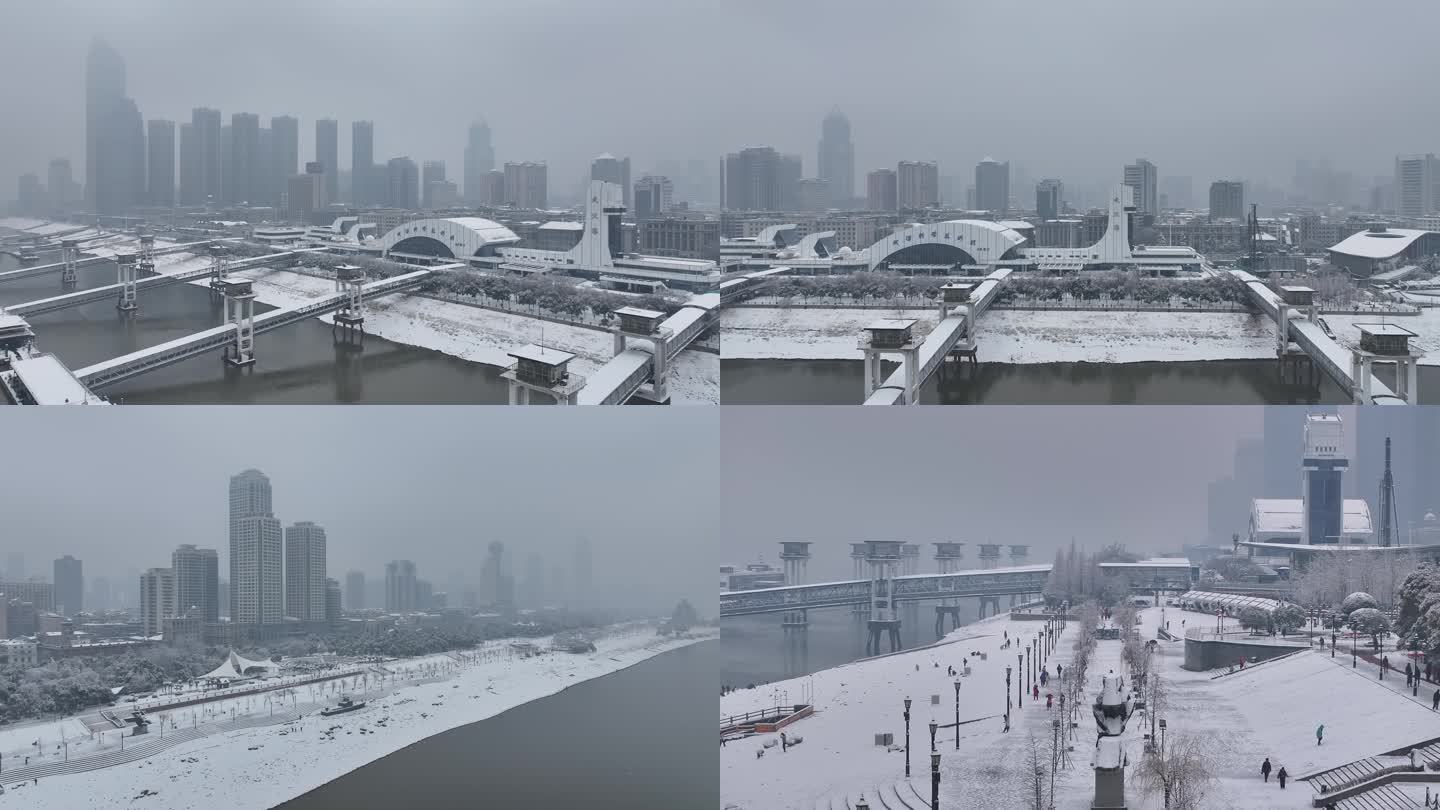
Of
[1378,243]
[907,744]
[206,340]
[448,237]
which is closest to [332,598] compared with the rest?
[206,340]

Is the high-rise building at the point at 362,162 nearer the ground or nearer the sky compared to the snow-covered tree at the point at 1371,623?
nearer the sky

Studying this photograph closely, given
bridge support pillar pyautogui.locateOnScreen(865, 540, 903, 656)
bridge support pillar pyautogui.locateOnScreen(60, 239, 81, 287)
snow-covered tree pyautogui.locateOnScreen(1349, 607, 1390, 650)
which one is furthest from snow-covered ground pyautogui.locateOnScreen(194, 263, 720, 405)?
snow-covered tree pyautogui.locateOnScreen(1349, 607, 1390, 650)

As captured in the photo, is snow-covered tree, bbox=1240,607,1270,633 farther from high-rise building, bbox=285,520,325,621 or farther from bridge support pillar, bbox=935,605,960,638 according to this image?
high-rise building, bbox=285,520,325,621

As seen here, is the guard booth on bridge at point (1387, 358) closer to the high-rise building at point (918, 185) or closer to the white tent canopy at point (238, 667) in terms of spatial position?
the high-rise building at point (918, 185)

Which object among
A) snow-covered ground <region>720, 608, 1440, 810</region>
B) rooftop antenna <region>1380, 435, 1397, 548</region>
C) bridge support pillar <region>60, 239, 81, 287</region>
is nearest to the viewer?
snow-covered ground <region>720, 608, 1440, 810</region>

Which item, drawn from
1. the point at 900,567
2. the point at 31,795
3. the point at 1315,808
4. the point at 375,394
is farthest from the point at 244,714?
the point at 1315,808

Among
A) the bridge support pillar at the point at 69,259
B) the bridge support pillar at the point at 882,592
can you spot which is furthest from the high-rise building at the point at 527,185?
the bridge support pillar at the point at 882,592

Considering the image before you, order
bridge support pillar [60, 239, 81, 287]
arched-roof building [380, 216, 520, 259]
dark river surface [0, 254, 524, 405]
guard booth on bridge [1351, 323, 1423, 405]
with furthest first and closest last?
arched-roof building [380, 216, 520, 259]
bridge support pillar [60, 239, 81, 287]
dark river surface [0, 254, 524, 405]
guard booth on bridge [1351, 323, 1423, 405]
